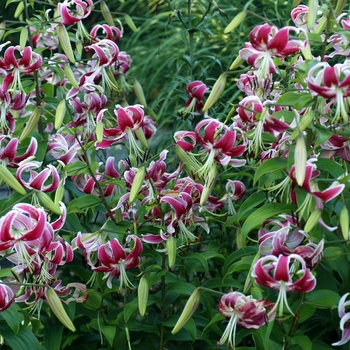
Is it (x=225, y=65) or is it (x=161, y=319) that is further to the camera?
(x=225, y=65)

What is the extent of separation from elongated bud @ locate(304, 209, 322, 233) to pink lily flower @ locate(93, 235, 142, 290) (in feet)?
1.16

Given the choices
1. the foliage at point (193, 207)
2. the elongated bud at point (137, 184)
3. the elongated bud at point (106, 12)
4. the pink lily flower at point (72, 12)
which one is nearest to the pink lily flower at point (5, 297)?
the foliage at point (193, 207)

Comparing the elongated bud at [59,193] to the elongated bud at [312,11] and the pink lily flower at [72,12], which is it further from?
the elongated bud at [312,11]

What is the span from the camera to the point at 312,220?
42.7 inches

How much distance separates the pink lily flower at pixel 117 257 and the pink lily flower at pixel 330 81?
443 millimetres

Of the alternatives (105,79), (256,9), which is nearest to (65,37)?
(105,79)

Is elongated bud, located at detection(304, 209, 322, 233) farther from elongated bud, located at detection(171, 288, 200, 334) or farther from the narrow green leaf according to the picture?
elongated bud, located at detection(171, 288, 200, 334)

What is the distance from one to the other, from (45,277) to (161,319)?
0.28 m

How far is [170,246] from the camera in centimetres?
128

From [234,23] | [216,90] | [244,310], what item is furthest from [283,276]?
[234,23]

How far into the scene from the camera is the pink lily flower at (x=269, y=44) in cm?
114

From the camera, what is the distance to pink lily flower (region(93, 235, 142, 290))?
1.30 meters

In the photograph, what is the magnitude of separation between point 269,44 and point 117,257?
1.52 feet

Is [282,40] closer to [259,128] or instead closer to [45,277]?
[259,128]
